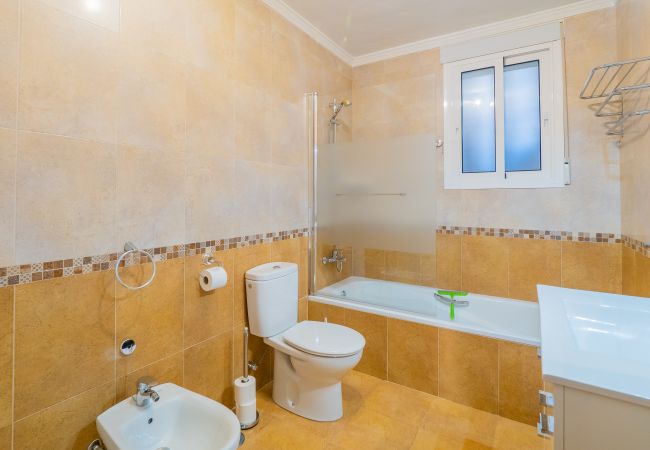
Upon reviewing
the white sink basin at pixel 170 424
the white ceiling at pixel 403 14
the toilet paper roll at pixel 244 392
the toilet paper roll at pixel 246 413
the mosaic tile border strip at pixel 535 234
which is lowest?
the toilet paper roll at pixel 246 413

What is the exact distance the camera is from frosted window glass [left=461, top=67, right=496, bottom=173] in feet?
8.50

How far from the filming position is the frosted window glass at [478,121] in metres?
2.59

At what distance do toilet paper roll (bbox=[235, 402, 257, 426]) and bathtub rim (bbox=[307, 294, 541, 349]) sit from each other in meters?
0.89

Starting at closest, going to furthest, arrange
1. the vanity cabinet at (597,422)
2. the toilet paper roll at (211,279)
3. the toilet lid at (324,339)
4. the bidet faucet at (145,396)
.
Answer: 1. the vanity cabinet at (597,422)
2. the bidet faucet at (145,396)
3. the toilet paper roll at (211,279)
4. the toilet lid at (324,339)

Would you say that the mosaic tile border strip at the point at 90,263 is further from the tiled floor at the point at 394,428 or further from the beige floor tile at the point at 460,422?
the beige floor tile at the point at 460,422

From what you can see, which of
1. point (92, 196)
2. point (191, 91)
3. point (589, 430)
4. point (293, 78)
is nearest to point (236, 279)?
point (92, 196)

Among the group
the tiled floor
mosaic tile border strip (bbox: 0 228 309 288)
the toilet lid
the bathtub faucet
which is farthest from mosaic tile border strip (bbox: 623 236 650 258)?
mosaic tile border strip (bbox: 0 228 309 288)

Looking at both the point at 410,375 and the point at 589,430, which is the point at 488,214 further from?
the point at 589,430

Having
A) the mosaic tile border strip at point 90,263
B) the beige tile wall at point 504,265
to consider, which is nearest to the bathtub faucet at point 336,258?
the beige tile wall at point 504,265

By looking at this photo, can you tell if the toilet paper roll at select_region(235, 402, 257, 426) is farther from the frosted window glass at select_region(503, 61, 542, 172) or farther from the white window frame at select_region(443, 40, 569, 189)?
the frosted window glass at select_region(503, 61, 542, 172)

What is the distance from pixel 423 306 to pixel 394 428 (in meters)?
0.77

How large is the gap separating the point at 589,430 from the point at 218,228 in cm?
165

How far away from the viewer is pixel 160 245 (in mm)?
1484

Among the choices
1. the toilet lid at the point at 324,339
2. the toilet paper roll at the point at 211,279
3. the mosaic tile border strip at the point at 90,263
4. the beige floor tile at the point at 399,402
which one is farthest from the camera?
the beige floor tile at the point at 399,402
